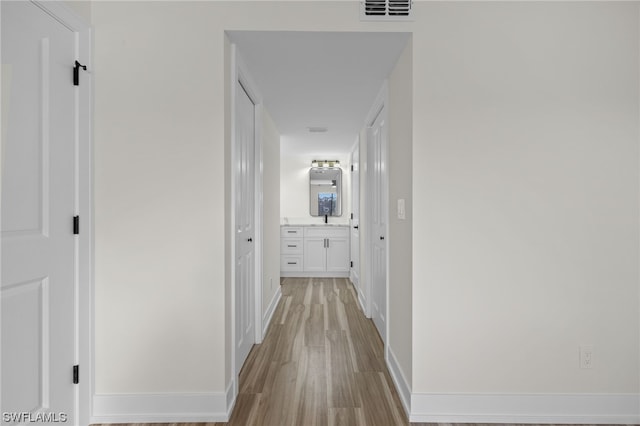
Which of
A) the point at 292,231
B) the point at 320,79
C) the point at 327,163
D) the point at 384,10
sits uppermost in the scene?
the point at 384,10

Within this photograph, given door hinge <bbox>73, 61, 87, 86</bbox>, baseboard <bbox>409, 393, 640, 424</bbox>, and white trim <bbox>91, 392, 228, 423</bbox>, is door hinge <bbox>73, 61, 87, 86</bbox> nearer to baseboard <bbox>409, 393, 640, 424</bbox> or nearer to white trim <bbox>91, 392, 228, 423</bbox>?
white trim <bbox>91, 392, 228, 423</bbox>

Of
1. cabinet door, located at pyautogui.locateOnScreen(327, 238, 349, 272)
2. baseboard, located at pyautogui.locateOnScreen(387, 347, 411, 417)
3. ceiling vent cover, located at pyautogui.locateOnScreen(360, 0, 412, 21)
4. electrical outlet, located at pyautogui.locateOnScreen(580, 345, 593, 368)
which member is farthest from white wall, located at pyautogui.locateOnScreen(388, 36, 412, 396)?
cabinet door, located at pyautogui.locateOnScreen(327, 238, 349, 272)

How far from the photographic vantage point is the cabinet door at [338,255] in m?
5.92

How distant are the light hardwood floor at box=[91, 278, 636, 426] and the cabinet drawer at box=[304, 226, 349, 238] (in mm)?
2088

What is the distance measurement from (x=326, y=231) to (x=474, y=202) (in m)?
4.05

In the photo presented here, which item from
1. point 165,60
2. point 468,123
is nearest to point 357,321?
point 468,123

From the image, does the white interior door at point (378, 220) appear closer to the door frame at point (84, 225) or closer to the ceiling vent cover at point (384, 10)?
the ceiling vent cover at point (384, 10)

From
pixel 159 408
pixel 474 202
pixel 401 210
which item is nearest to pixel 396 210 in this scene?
pixel 401 210

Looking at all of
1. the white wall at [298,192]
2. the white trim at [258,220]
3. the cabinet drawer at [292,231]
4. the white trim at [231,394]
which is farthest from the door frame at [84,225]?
the white wall at [298,192]

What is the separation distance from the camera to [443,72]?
196 centimetres

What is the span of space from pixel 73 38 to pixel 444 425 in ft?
9.26

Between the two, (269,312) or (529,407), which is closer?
(529,407)

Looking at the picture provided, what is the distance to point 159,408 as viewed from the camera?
6.34ft

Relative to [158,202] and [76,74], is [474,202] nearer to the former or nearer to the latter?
[158,202]
